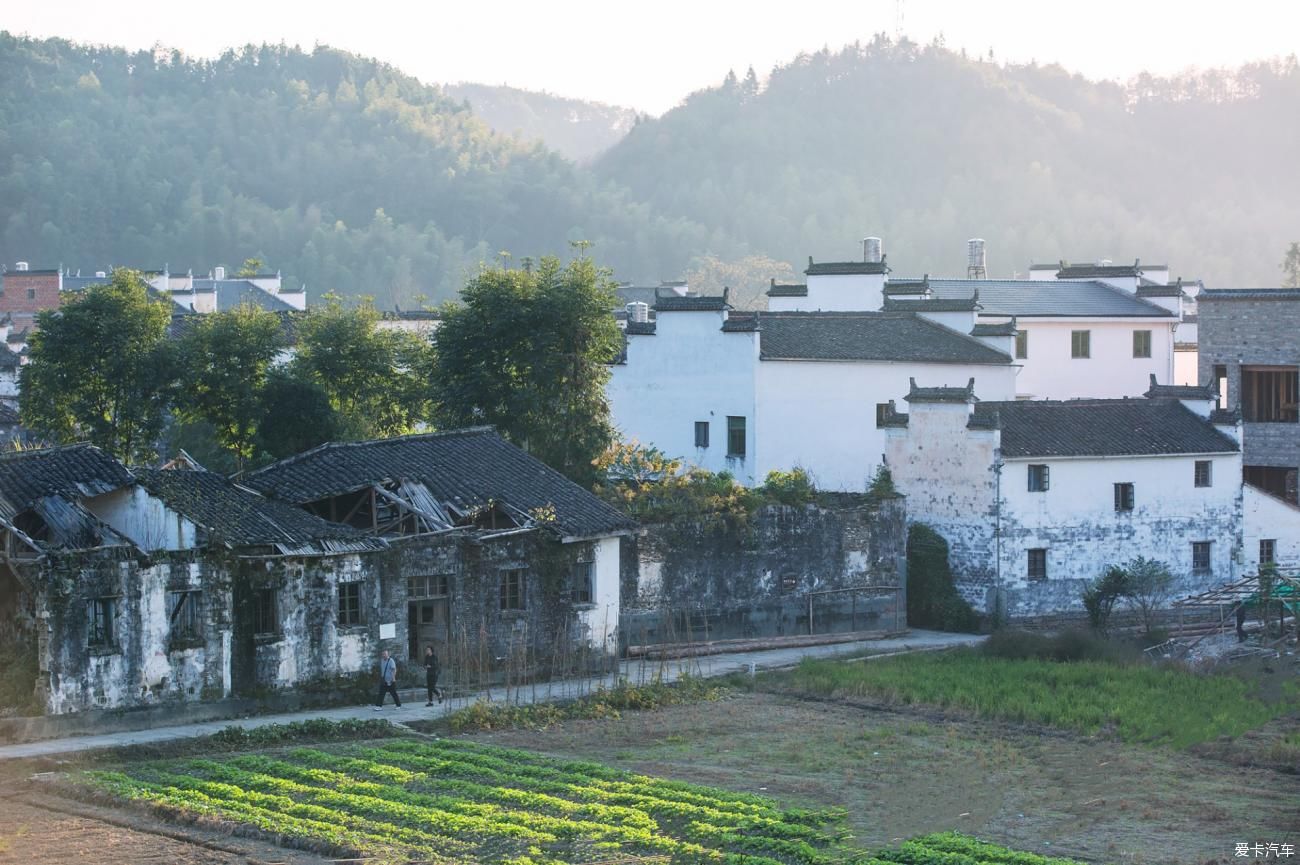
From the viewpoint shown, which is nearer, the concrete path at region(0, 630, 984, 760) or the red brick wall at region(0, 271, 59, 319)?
the concrete path at region(0, 630, 984, 760)

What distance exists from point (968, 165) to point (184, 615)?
15231 centimetres

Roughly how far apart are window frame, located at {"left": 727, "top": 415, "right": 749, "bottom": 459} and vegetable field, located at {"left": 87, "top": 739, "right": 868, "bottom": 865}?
23.4 m

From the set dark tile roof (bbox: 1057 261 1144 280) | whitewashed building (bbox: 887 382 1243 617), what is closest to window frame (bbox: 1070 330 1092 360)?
dark tile roof (bbox: 1057 261 1144 280)

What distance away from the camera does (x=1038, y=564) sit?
46.5m

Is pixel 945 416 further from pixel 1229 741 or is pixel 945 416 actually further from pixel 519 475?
pixel 1229 741

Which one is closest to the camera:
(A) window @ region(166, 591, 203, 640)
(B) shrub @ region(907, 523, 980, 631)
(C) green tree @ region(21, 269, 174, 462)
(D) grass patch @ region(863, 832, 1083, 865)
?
(D) grass patch @ region(863, 832, 1083, 865)

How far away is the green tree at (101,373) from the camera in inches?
1784

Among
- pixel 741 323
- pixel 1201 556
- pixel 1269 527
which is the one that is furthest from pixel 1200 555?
pixel 741 323

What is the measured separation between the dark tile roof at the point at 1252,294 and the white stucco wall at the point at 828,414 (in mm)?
8921

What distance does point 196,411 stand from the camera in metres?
46.5

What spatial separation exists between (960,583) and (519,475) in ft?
43.2

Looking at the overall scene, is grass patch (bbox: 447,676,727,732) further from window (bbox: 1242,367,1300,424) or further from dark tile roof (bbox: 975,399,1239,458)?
window (bbox: 1242,367,1300,424)

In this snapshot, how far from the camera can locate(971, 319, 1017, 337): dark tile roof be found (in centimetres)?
5606

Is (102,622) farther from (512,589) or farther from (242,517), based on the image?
(512,589)
